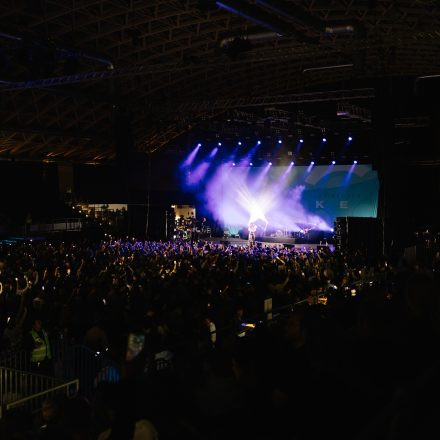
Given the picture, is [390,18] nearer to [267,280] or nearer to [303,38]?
[303,38]

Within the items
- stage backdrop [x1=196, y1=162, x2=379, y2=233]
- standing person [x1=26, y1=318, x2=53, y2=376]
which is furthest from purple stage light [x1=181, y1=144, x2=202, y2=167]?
standing person [x1=26, y1=318, x2=53, y2=376]

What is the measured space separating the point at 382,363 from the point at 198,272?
920 centimetres

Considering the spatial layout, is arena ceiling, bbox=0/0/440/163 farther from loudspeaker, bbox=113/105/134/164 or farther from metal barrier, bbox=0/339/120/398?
metal barrier, bbox=0/339/120/398

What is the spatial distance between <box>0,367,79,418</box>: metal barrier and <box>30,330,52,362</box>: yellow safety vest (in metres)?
0.33

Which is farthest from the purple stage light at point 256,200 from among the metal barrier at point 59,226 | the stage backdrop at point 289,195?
the metal barrier at point 59,226

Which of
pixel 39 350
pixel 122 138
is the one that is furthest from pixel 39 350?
pixel 122 138

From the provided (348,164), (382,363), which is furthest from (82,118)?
(382,363)

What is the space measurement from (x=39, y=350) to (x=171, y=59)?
20.3 meters

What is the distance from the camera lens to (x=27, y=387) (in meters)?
6.52

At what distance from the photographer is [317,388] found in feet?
8.73

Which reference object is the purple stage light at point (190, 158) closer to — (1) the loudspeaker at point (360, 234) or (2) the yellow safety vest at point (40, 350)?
(1) the loudspeaker at point (360, 234)

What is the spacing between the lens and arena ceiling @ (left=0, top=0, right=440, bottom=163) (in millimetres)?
15535

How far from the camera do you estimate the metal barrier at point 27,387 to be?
5.84m

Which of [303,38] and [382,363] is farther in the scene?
[303,38]
